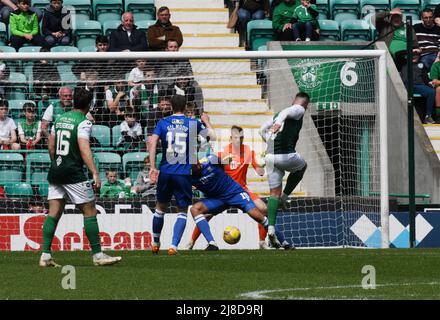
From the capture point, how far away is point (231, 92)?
19719 mm

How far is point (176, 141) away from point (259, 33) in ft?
24.5

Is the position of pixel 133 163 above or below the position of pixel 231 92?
below

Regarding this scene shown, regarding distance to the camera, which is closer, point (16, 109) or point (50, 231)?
point (50, 231)

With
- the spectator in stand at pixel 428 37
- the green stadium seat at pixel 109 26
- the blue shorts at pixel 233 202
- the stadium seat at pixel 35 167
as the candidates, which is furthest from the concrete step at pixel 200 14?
the blue shorts at pixel 233 202

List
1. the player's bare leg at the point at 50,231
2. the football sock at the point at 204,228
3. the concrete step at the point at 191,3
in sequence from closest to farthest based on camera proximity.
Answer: the player's bare leg at the point at 50,231, the football sock at the point at 204,228, the concrete step at the point at 191,3

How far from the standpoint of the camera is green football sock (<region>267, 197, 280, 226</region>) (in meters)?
16.1

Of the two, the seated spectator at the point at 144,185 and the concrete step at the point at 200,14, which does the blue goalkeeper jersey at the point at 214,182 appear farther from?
the concrete step at the point at 200,14

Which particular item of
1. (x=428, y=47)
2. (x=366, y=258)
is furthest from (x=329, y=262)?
(x=428, y=47)

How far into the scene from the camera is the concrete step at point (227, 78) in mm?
19156

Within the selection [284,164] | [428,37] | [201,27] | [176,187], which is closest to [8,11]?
[201,27]

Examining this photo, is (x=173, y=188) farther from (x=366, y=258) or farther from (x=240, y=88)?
(x=240, y=88)

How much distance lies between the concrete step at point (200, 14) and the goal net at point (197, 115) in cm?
296

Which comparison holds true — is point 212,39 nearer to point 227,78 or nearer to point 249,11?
→ point 249,11
